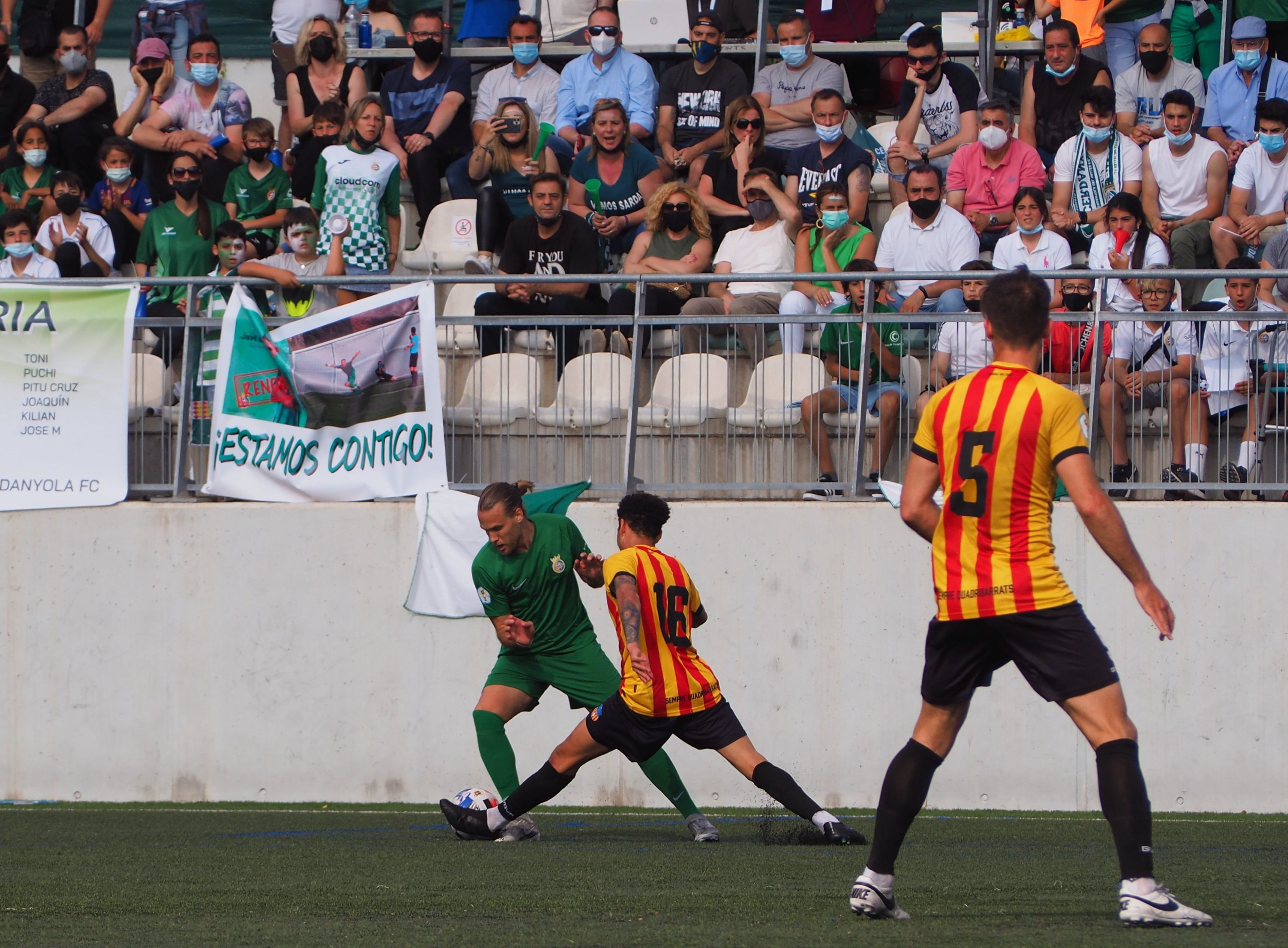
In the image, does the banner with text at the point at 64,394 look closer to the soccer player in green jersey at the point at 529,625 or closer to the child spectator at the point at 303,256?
the child spectator at the point at 303,256

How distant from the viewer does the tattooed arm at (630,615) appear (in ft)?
23.5

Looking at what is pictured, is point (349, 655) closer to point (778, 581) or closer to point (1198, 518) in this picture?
point (778, 581)

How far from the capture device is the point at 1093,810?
10.1 metres

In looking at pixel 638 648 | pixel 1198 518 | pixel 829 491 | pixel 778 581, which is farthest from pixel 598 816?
pixel 1198 518

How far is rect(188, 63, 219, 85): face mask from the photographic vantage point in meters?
14.8

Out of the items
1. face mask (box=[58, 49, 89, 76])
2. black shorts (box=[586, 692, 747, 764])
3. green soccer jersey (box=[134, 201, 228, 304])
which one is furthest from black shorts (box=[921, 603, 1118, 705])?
face mask (box=[58, 49, 89, 76])

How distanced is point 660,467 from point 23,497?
414 cm

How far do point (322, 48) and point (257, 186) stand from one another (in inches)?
86.7

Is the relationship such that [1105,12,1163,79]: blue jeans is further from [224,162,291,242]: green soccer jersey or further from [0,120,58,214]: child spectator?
[0,120,58,214]: child spectator

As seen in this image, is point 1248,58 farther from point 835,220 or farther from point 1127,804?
point 1127,804

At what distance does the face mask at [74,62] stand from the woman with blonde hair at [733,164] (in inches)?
237

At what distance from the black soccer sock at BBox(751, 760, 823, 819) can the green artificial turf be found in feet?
0.62

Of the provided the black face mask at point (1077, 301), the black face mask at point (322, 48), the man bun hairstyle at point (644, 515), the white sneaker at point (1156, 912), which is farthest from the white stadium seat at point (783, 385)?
the black face mask at point (322, 48)

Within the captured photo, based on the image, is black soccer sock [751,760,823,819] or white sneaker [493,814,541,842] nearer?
black soccer sock [751,760,823,819]
